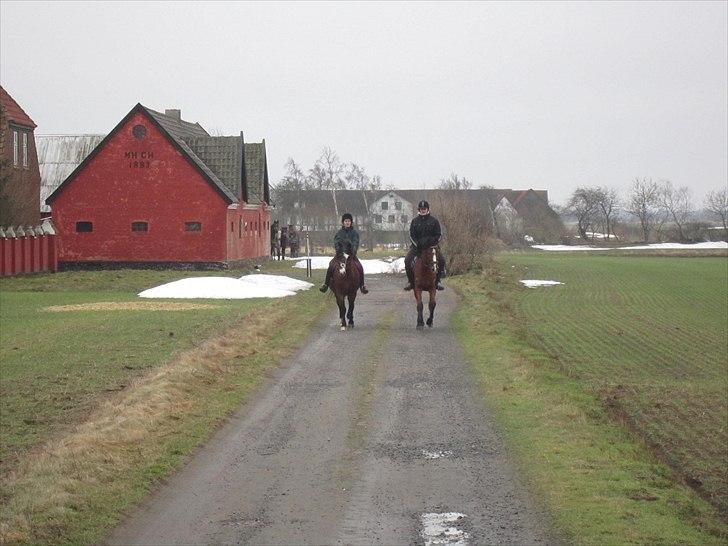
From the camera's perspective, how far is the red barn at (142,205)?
162 feet

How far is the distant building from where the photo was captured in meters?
45.1

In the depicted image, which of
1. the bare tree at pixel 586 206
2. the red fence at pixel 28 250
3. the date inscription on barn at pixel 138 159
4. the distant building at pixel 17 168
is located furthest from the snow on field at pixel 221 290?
the bare tree at pixel 586 206

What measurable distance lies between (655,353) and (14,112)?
39031 millimetres

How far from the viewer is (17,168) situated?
5088cm

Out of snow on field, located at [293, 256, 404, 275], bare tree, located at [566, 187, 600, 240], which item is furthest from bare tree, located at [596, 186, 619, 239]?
snow on field, located at [293, 256, 404, 275]

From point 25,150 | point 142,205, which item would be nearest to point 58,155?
point 25,150

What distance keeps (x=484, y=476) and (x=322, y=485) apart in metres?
1.43

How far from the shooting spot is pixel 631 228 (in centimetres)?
16000

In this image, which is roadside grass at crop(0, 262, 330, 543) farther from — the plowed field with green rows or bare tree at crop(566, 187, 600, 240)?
bare tree at crop(566, 187, 600, 240)

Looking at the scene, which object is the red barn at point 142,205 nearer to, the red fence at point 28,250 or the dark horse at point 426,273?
the red fence at point 28,250

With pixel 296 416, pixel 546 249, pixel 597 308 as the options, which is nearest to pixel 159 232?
pixel 597 308

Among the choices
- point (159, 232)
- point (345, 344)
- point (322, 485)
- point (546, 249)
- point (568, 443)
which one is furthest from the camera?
point (546, 249)

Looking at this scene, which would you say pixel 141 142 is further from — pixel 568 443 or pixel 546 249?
pixel 546 249

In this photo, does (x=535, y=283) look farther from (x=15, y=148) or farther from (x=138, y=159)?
(x=15, y=148)
